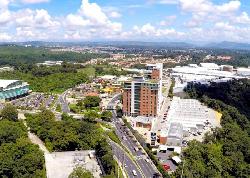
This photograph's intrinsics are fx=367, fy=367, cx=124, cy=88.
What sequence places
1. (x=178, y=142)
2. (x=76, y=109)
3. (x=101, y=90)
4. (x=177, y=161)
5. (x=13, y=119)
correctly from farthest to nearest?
1. (x=101, y=90)
2. (x=76, y=109)
3. (x=13, y=119)
4. (x=178, y=142)
5. (x=177, y=161)

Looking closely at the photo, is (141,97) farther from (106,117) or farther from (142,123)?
(106,117)

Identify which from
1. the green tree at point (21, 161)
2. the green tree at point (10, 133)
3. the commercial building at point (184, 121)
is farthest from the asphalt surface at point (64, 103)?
the green tree at point (21, 161)

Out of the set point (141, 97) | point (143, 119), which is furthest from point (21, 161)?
point (141, 97)

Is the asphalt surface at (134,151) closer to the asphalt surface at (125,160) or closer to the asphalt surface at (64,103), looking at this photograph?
the asphalt surface at (125,160)

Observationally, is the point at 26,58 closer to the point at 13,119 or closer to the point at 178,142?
the point at 13,119

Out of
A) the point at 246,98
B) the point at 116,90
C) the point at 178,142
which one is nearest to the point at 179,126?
the point at 178,142
